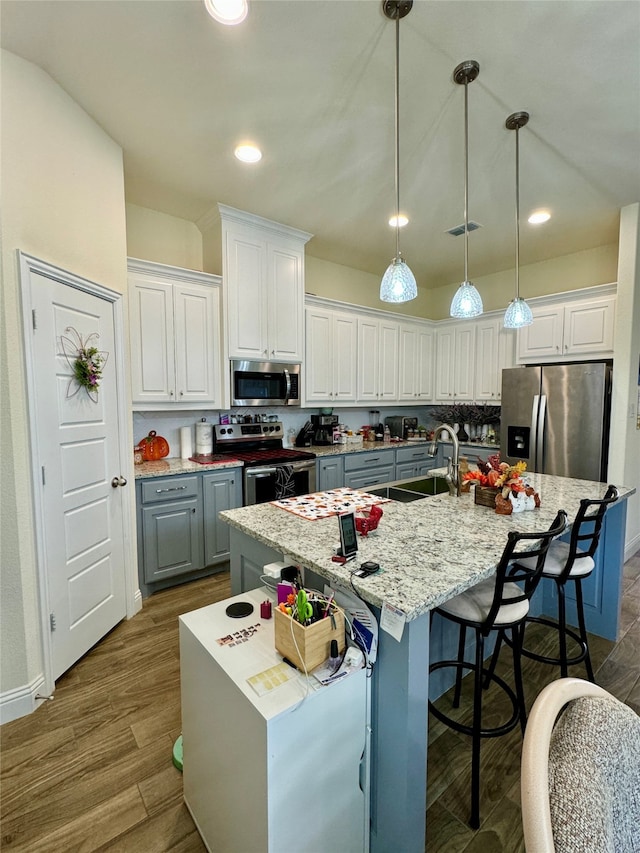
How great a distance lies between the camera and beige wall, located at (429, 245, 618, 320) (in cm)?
411

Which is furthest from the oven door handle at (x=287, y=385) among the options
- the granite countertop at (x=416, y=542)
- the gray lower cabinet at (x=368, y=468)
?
the granite countertop at (x=416, y=542)

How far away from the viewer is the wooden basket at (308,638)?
1055 mm

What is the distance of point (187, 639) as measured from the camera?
4.27 ft

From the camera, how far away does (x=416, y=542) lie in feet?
5.02

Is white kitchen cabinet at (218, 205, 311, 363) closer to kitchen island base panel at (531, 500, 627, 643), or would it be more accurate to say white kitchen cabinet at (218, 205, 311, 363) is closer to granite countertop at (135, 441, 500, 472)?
granite countertop at (135, 441, 500, 472)

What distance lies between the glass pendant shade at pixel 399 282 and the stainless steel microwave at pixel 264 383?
188cm

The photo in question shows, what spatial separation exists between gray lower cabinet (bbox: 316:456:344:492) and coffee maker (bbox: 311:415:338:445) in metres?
0.51

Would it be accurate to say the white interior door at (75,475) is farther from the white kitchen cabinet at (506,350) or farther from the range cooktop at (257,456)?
the white kitchen cabinet at (506,350)

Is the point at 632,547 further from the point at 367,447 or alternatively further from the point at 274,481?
the point at 274,481

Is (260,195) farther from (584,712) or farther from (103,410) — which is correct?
(584,712)

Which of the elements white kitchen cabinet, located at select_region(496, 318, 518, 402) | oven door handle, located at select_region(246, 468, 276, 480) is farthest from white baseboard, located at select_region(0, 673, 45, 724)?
white kitchen cabinet, located at select_region(496, 318, 518, 402)

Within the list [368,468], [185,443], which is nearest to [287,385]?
[185,443]

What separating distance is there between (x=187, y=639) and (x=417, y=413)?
5052mm

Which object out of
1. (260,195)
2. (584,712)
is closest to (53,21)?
(260,195)
